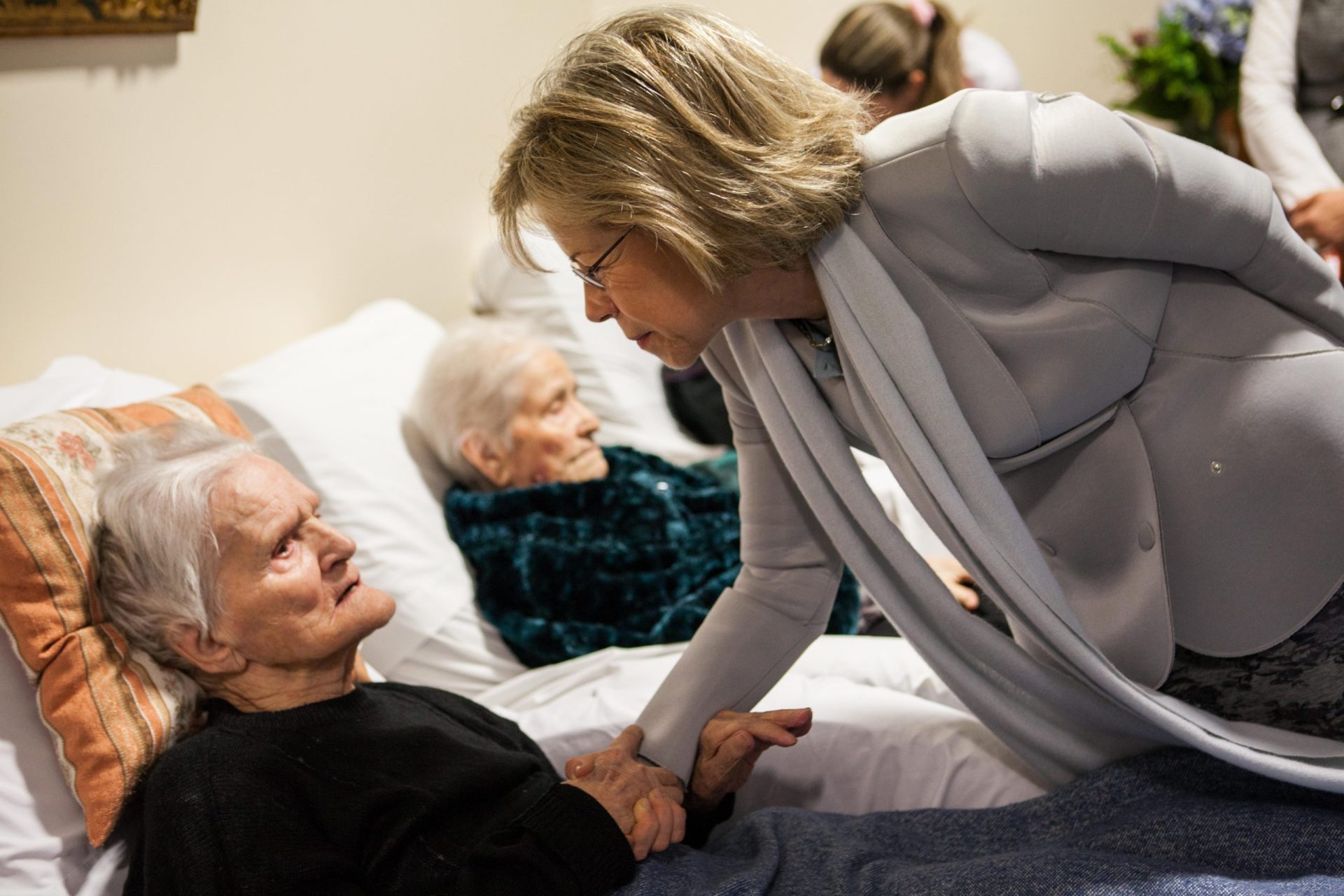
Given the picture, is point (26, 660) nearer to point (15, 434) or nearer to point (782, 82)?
point (15, 434)

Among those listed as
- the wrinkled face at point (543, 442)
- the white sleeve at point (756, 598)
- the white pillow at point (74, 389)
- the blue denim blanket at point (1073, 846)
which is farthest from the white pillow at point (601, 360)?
the blue denim blanket at point (1073, 846)

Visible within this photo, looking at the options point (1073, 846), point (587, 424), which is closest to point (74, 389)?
point (587, 424)

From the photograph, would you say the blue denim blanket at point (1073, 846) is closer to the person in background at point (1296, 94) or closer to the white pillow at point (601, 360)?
the white pillow at point (601, 360)

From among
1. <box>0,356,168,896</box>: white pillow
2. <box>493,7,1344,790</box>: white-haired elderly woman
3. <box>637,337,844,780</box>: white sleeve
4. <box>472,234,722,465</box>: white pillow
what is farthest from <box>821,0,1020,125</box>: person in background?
<box>0,356,168,896</box>: white pillow

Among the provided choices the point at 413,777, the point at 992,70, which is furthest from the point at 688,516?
the point at 992,70

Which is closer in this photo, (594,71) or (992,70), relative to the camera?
(594,71)

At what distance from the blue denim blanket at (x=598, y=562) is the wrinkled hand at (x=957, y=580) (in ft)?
0.58

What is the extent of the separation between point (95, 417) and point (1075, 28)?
326cm

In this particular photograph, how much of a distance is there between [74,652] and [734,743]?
806mm

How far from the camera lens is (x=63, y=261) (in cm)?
196

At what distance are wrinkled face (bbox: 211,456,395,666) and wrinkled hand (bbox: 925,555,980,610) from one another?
907 millimetres

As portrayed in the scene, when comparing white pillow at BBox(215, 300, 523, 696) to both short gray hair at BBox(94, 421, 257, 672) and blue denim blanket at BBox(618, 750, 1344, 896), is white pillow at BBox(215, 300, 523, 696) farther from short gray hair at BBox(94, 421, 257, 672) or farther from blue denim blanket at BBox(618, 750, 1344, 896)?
blue denim blanket at BBox(618, 750, 1344, 896)

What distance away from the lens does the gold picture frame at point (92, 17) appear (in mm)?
1807

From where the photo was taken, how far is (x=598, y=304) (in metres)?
1.28
